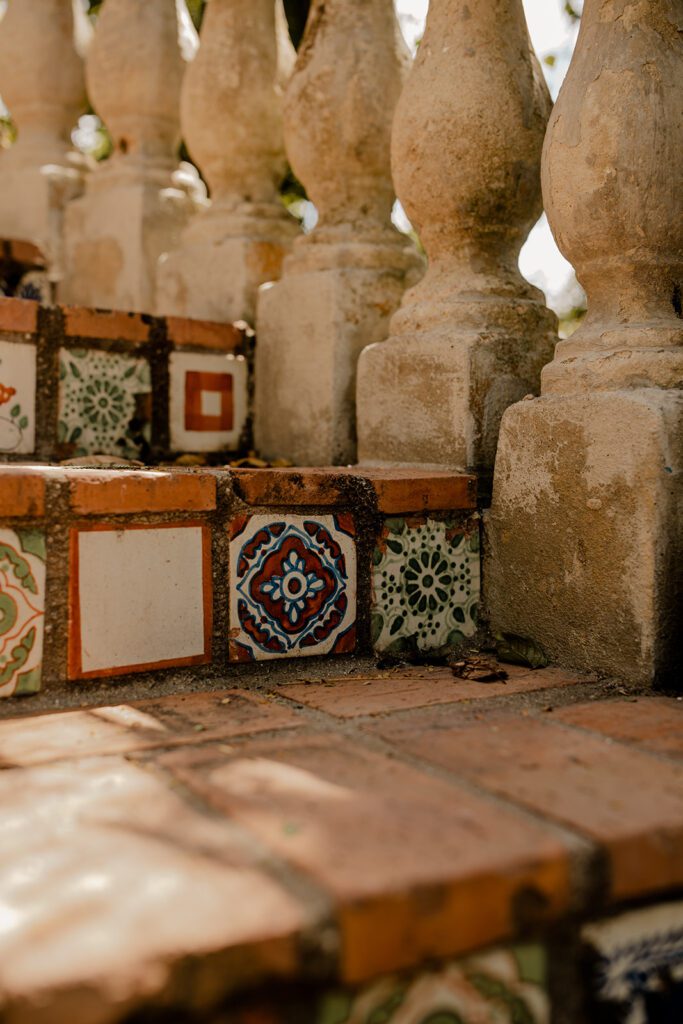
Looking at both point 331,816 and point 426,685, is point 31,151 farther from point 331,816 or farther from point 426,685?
point 331,816

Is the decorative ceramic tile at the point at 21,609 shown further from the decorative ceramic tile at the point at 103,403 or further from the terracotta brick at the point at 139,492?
the decorative ceramic tile at the point at 103,403

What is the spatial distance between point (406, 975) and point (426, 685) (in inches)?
32.6

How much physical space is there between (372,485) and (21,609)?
69 centimetres

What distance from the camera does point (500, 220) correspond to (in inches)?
86.4

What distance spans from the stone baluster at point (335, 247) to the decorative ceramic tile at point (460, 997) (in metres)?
1.58

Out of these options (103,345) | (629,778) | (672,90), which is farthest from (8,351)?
(629,778)

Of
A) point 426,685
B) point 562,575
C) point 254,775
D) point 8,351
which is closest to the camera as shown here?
point 254,775

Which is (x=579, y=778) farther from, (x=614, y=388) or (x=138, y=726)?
(x=614, y=388)

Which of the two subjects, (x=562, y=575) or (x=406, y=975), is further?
(x=562, y=575)

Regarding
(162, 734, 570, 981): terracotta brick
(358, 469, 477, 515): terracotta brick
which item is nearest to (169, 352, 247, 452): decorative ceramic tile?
(358, 469, 477, 515): terracotta brick

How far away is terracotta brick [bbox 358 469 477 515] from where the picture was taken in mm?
1891

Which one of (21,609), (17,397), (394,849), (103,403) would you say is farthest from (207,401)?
(394,849)

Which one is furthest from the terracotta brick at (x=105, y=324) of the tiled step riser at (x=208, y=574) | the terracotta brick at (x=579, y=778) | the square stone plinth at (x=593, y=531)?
the terracotta brick at (x=579, y=778)

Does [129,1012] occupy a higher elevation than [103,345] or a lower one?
lower
